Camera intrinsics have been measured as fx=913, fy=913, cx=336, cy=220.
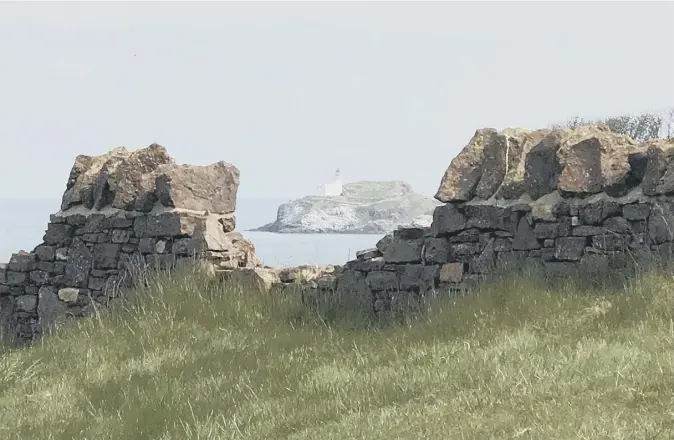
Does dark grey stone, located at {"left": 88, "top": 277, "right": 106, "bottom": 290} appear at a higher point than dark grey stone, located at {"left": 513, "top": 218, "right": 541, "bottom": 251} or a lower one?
lower

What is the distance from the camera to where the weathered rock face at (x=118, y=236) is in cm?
854

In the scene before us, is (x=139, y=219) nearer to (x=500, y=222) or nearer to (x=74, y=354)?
(x=74, y=354)

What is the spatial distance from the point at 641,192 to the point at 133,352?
4040 millimetres

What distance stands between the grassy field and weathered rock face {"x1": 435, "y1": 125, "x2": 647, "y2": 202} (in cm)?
86

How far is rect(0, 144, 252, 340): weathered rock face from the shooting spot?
336 inches

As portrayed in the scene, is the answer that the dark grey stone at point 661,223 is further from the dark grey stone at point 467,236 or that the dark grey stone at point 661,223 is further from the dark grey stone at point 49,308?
the dark grey stone at point 49,308

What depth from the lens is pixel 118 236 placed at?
8961 millimetres

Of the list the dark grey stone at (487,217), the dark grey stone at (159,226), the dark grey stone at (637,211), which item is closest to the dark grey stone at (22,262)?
the dark grey stone at (159,226)

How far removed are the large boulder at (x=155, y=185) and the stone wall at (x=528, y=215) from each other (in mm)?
1670

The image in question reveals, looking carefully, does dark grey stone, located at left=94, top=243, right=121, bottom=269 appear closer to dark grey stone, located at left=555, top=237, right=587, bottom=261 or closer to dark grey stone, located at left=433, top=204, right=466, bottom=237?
dark grey stone, located at left=433, top=204, right=466, bottom=237

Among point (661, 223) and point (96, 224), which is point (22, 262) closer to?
point (96, 224)

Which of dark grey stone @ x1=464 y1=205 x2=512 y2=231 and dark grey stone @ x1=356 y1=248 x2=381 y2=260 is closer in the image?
dark grey stone @ x1=464 y1=205 x2=512 y2=231

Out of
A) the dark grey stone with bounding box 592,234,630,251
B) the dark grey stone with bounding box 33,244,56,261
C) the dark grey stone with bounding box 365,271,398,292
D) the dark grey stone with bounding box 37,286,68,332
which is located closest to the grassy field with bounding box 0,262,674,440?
the dark grey stone with bounding box 365,271,398,292

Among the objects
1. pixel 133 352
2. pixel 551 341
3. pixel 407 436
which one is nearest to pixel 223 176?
pixel 133 352
